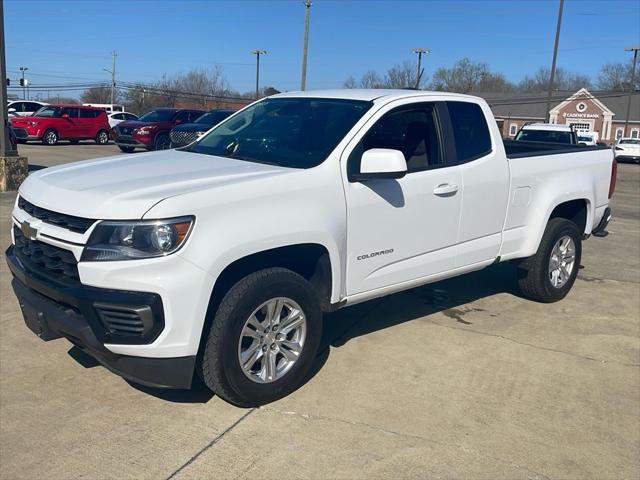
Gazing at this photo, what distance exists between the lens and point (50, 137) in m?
25.1

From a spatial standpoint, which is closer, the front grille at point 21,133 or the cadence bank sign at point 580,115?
the front grille at point 21,133

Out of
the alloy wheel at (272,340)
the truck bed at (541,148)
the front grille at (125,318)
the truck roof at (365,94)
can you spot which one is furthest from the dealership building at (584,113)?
the front grille at (125,318)

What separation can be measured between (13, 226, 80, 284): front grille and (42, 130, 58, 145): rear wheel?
76.1 feet

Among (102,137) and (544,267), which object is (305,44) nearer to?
(102,137)

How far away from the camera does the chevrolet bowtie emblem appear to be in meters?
3.61

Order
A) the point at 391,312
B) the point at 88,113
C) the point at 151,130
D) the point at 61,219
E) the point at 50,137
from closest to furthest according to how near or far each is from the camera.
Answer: the point at 61,219, the point at 391,312, the point at 151,130, the point at 50,137, the point at 88,113

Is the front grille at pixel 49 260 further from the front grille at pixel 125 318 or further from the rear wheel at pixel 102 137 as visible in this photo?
the rear wheel at pixel 102 137

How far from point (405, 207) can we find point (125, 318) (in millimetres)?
2087

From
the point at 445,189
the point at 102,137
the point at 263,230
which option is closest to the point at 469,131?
the point at 445,189

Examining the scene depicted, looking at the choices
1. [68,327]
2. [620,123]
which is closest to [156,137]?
[68,327]

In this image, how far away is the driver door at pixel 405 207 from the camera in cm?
411

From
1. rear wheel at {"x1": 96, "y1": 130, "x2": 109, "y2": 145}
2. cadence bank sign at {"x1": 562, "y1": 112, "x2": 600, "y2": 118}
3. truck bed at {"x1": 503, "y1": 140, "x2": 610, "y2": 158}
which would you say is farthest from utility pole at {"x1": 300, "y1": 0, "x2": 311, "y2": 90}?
cadence bank sign at {"x1": 562, "y1": 112, "x2": 600, "y2": 118}

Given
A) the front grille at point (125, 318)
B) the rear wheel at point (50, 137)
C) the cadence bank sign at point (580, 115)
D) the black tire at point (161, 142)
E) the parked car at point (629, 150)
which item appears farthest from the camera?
the cadence bank sign at point (580, 115)

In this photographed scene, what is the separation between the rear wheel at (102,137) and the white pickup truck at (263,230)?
2420cm
